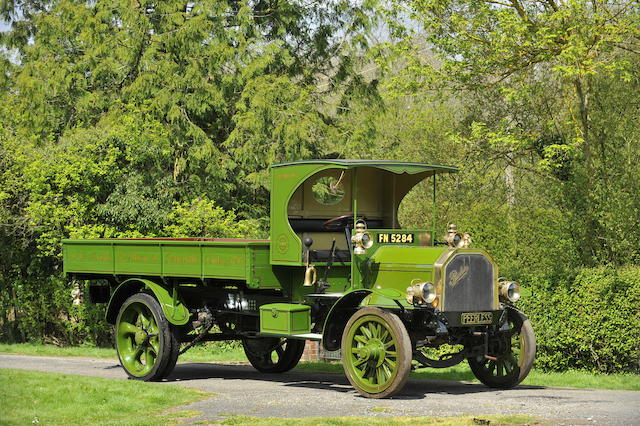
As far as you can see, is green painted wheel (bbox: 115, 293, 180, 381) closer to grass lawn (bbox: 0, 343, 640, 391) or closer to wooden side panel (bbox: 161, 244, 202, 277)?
wooden side panel (bbox: 161, 244, 202, 277)

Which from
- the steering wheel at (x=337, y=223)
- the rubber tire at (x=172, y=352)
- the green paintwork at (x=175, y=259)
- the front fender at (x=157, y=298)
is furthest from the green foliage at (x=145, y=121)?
the steering wheel at (x=337, y=223)

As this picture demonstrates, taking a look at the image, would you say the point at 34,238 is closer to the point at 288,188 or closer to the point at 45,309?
the point at 45,309

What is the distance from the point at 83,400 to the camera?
10.9m

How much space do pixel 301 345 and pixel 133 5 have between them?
50.1 feet

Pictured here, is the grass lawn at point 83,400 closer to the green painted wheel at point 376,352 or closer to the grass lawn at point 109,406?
the grass lawn at point 109,406

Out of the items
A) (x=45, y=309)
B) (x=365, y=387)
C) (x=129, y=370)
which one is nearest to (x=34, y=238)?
(x=45, y=309)

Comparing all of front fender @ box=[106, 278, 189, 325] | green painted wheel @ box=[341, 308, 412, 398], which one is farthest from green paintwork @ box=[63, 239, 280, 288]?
green painted wheel @ box=[341, 308, 412, 398]

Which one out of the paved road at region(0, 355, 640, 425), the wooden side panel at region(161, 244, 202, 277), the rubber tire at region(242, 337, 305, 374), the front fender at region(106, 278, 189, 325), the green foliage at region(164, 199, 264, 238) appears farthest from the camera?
the green foliage at region(164, 199, 264, 238)

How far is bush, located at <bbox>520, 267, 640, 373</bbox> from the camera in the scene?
14930 millimetres

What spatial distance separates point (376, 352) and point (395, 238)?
6.06ft

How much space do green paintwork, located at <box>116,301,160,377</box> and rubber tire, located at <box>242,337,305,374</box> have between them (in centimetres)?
164

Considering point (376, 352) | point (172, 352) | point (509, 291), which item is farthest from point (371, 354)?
point (172, 352)

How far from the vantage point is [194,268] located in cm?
1331

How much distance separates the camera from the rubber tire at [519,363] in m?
12.4
